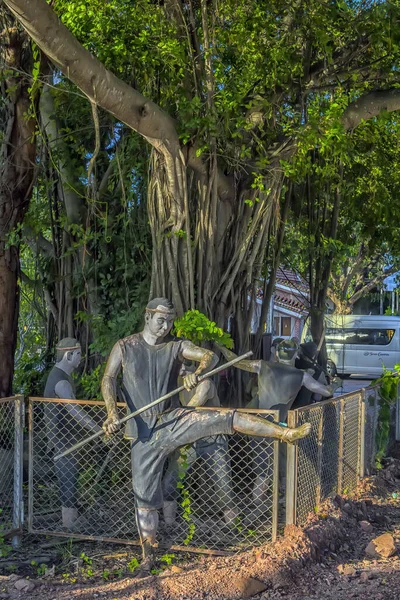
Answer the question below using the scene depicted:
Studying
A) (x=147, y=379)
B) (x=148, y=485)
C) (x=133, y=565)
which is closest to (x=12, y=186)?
(x=147, y=379)

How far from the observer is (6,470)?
7516 millimetres

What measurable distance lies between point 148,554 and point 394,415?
18.4ft

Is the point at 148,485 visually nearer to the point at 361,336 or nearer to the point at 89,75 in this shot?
the point at 89,75

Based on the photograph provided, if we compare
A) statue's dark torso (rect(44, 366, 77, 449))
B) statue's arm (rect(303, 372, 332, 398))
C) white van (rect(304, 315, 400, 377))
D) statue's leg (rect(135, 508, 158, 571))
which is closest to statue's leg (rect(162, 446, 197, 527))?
statue's leg (rect(135, 508, 158, 571))

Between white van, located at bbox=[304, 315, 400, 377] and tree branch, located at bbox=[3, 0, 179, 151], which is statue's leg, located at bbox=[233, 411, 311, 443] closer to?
tree branch, located at bbox=[3, 0, 179, 151]

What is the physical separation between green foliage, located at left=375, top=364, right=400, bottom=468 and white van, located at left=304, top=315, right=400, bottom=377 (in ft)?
40.9

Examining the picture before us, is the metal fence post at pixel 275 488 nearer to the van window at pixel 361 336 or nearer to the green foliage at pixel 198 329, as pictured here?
the green foliage at pixel 198 329

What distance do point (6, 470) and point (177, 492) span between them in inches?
69.2

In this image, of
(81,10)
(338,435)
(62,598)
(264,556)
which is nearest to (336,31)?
(81,10)

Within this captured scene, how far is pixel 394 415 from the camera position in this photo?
10664mm

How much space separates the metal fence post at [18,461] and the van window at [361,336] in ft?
56.1

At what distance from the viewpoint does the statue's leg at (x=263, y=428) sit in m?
5.70

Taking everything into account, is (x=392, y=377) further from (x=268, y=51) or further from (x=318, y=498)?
(x=268, y=51)

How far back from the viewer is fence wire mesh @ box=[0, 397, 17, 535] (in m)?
6.54
